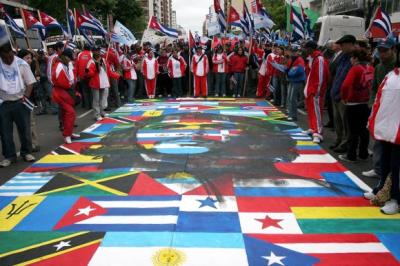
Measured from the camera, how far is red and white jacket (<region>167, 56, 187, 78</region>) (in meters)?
16.1

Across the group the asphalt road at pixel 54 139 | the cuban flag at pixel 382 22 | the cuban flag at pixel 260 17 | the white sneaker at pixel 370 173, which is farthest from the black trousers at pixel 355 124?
the cuban flag at pixel 260 17

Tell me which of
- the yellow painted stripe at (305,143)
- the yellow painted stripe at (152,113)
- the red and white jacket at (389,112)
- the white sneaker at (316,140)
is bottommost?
the yellow painted stripe at (305,143)

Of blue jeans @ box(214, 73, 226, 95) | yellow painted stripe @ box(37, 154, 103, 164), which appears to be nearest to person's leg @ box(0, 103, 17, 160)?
yellow painted stripe @ box(37, 154, 103, 164)

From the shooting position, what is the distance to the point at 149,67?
16.0 meters

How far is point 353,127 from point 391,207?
2388mm

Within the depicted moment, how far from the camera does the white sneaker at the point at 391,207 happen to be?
5.09 m

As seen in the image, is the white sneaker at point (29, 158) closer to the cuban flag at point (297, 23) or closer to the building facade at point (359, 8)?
the cuban flag at point (297, 23)

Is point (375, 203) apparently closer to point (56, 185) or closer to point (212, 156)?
point (212, 156)

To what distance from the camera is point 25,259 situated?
4.11 meters

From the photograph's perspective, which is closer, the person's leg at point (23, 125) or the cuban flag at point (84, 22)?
the person's leg at point (23, 125)

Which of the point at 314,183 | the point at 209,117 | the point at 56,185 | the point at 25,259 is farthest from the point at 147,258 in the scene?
the point at 209,117

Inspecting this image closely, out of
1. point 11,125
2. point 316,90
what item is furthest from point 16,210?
point 316,90

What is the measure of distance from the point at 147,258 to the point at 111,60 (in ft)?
35.1

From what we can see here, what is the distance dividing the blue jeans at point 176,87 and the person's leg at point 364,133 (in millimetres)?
10113
